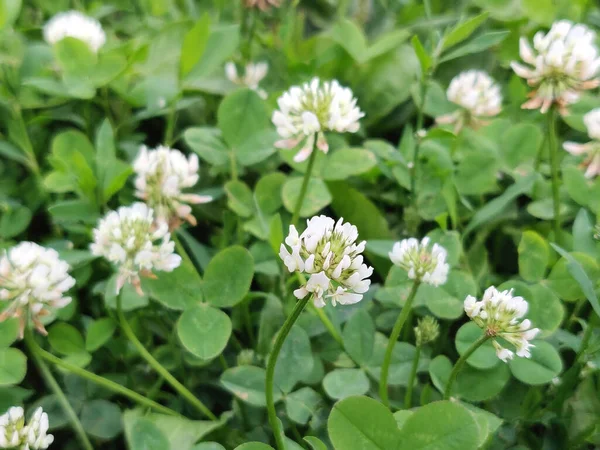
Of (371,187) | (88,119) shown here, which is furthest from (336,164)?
(88,119)

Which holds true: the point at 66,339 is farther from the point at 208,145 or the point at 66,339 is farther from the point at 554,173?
the point at 554,173

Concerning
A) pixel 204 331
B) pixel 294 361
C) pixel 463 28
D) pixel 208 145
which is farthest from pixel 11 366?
pixel 463 28

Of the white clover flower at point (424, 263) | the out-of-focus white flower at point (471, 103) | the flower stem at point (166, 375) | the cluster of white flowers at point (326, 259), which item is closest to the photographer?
the cluster of white flowers at point (326, 259)

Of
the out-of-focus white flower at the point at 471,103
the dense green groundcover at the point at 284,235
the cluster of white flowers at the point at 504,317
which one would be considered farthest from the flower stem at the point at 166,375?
the out-of-focus white flower at the point at 471,103

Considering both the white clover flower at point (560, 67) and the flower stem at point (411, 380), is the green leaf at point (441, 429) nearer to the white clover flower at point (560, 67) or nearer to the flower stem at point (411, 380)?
the flower stem at point (411, 380)

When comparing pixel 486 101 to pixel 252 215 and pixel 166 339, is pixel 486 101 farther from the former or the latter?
pixel 166 339

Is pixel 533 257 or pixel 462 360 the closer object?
pixel 462 360

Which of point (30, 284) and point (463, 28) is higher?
point (463, 28)
